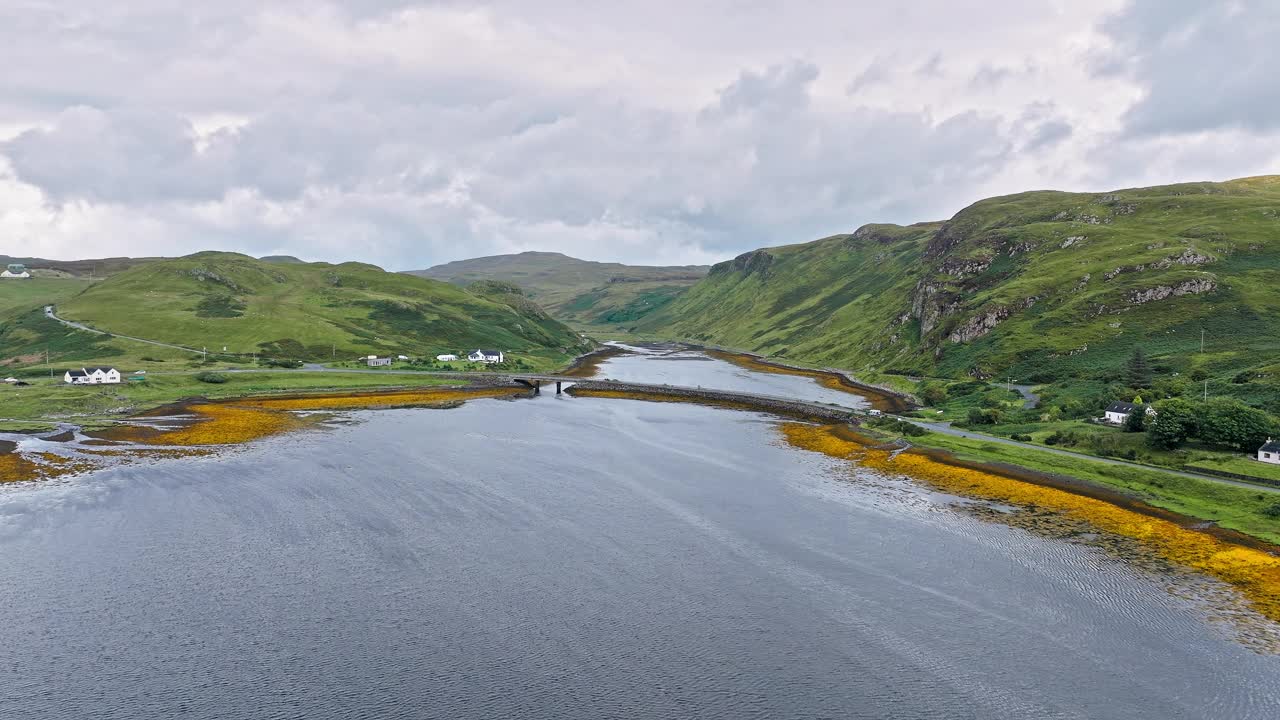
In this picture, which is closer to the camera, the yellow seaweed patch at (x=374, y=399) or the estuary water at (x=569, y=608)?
the estuary water at (x=569, y=608)

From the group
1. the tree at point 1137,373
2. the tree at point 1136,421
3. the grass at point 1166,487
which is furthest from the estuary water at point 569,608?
the tree at point 1137,373

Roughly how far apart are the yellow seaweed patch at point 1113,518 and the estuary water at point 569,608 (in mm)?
5200

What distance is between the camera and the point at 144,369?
483 feet

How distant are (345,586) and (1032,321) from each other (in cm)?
17539

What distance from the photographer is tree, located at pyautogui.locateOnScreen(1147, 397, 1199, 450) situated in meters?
75.8

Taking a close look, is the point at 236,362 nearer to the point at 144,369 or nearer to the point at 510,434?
the point at 144,369

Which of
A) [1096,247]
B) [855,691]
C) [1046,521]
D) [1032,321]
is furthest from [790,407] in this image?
[1096,247]

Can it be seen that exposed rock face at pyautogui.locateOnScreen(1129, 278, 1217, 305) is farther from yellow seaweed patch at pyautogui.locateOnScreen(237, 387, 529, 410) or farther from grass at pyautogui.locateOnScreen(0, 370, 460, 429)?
grass at pyautogui.locateOnScreen(0, 370, 460, 429)

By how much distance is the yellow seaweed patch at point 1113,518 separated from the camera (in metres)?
48.7

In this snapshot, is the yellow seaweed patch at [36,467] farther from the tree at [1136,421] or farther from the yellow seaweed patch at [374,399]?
the tree at [1136,421]

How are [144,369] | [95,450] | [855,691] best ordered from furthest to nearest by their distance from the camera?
[144,369] → [95,450] → [855,691]

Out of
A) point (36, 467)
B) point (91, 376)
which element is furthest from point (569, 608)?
point (91, 376)

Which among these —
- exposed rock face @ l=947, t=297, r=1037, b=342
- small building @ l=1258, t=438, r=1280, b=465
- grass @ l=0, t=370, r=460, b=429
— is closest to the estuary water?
small building @ l=1258, t=438, r=1280, b=465

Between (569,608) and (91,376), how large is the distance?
13172cm
